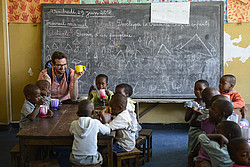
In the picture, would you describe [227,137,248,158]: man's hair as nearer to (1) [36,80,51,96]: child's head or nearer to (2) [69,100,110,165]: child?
(2) [69,100,110,165]: child

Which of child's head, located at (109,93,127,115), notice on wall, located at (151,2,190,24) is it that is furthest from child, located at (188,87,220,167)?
notice on wall, located at (151,2,190,24)

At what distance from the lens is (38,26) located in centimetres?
526

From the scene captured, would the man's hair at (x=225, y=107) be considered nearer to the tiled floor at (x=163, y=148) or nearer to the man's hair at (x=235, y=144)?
the man's hair at (x=235, y=144)

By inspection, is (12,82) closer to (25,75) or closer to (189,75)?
(25,75)

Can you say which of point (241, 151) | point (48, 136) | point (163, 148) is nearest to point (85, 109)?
point (48, 136)

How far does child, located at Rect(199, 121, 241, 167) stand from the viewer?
7.33ft

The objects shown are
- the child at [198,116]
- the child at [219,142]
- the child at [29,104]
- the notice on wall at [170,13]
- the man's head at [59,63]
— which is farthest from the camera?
the notice on wall at [170,13]

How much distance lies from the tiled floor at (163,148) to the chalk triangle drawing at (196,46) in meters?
1.40

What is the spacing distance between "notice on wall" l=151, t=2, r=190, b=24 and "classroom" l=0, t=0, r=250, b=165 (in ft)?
0.35

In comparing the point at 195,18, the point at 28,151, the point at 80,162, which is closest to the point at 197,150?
the point at 80,162

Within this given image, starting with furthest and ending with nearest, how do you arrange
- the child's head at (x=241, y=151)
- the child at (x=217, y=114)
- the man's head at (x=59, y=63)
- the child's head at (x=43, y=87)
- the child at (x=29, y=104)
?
the man's head at (x=59, y=63), the child's head at (x=43, y=87), the child at (x=29, y=104), the child at (x=217, y=114), the child's head at (x=241, y=151)

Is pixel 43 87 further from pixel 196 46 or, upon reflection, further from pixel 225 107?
pixel 196 46

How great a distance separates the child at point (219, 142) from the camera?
7.33ft

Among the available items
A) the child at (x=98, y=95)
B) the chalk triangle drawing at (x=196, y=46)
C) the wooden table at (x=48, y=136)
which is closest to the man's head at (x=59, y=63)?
the child at (x=98, y=95)
